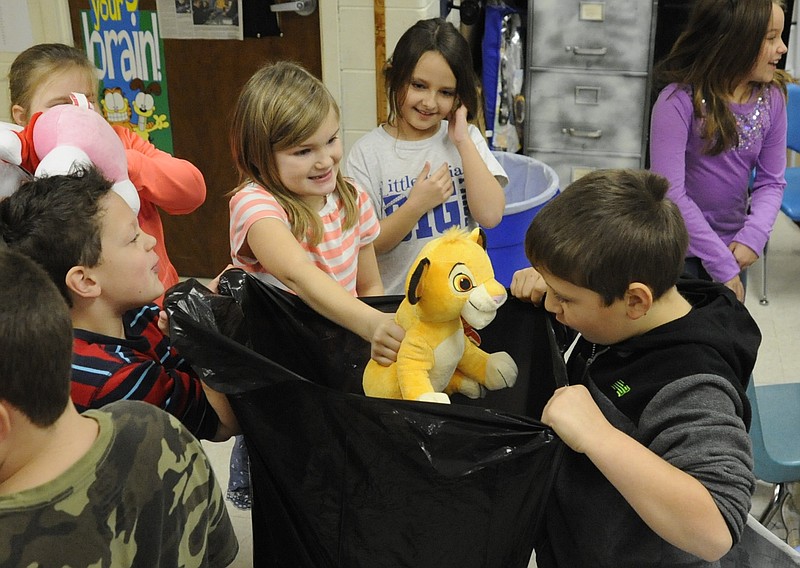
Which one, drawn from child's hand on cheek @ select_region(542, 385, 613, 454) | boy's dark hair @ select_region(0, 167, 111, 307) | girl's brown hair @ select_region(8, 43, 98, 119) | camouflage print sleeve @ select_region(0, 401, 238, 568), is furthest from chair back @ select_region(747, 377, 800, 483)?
girl's brown hair @ select_region(8, 43, 98, 119)

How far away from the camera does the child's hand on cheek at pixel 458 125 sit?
1.96 meters

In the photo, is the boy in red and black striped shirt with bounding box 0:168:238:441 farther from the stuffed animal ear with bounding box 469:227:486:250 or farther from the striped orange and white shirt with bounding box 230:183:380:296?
the stuffed animal ear with bounding box 469:227:486:250

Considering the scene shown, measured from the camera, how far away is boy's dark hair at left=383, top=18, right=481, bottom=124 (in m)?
1.95

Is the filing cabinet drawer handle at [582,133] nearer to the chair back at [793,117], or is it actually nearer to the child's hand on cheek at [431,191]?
the chair back at [793,117]

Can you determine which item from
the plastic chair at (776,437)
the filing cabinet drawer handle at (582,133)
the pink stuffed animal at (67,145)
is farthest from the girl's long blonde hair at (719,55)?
the filing cabinet drawer handle at (582,133)

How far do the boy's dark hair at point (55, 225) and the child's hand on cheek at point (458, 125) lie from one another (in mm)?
952

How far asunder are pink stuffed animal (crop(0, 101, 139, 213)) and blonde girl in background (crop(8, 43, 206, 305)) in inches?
8.3

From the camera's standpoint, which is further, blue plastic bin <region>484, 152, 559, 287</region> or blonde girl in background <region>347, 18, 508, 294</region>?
blue plastic bin <region>484, 152, 559, 287</region>

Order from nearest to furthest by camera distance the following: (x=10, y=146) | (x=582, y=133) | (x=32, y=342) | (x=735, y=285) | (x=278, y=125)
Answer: (x=32, y=342)
(x=10, y=146)
(x=278, y=125)
(x=735, y=285)
(x=582, y=133)

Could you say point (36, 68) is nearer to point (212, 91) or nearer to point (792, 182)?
point (212, 91)

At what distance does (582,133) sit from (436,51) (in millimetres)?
1900

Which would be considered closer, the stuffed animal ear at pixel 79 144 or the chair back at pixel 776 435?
the stuffed animal ear at pixel 79 144

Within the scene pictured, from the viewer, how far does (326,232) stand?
1573 mm

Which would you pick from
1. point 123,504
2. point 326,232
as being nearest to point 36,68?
point 326,232
